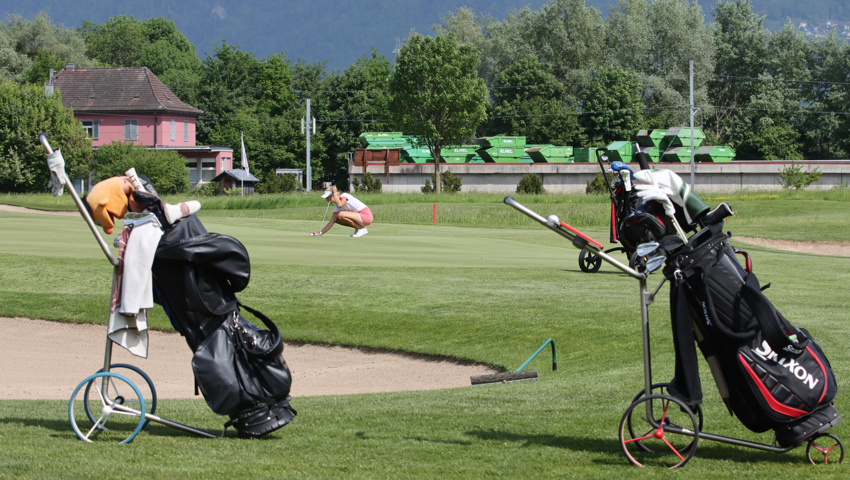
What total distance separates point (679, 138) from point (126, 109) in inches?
1914

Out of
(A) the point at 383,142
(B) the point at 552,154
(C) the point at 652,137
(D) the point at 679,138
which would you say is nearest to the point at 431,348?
(B) the point at 552,154

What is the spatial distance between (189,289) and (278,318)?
744cm

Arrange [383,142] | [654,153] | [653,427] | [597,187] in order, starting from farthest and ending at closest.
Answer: [383,142] < [654,153] < [597,187] < [653,427]

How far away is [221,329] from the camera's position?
5711mm

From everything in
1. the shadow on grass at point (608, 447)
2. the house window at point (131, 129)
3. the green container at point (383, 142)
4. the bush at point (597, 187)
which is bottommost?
the shadow on grass at point (608, 447)

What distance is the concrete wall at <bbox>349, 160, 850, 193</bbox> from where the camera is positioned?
65.8 meters

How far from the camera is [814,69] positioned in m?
93.4

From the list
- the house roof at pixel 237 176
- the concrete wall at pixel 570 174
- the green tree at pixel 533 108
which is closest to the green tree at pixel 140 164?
the house roof at pixel 237 176

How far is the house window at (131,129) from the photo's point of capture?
75750 mm

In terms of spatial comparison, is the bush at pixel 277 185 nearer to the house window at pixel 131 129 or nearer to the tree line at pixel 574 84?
the tree line at pixel 574 84

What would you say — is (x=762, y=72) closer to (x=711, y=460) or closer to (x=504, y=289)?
(x=504, y=289)

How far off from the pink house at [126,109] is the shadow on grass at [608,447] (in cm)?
7327

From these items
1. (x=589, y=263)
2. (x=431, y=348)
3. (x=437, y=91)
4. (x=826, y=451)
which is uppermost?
(x=437, y=91)

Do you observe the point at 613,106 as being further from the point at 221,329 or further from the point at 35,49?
the point at 221,329
